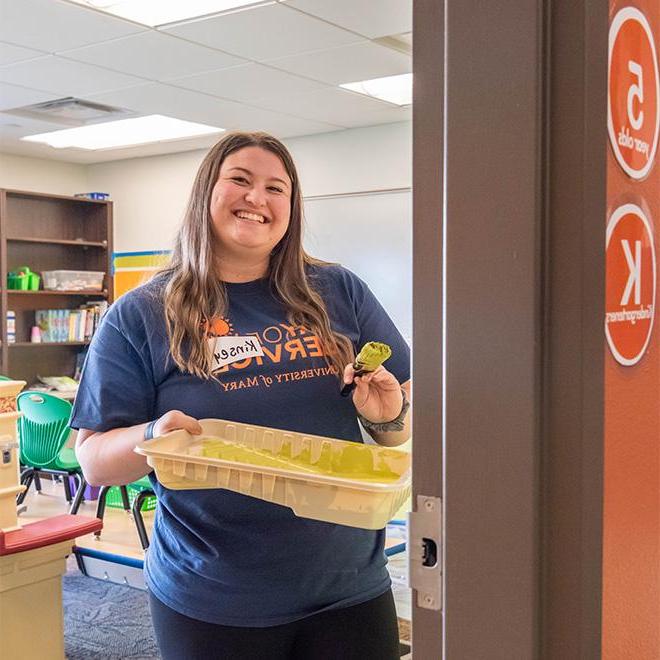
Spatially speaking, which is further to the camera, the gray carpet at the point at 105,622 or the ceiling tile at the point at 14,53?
the ceiling tile at the point at 14,53

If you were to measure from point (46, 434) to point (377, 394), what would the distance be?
3512mm

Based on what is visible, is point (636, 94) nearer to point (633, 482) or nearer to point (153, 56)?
point (633, 482)

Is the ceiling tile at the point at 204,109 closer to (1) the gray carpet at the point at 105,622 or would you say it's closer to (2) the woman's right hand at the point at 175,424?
(1) the gray carpet at the point at 105,622

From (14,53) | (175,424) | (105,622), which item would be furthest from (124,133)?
(175,424)

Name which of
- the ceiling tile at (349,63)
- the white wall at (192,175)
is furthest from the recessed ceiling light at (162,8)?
the white wall at (192,175)

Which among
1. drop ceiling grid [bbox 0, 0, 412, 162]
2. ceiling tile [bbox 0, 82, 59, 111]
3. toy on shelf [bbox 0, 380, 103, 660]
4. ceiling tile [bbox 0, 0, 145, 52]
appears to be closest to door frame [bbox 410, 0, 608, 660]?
toy on shelf [bbox 0, 380, 103, 660]

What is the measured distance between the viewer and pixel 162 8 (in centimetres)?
366

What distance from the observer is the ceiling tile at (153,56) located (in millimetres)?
3996

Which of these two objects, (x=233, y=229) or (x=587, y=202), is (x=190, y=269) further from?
(x=587, y=202)

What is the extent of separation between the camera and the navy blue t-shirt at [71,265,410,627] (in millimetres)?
1393

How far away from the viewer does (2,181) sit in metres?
6.78

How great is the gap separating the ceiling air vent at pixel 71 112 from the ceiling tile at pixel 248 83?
790 mm

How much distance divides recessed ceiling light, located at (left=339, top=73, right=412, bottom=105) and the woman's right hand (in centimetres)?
360

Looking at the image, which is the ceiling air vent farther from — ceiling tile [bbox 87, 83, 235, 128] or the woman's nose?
the woman's nose
